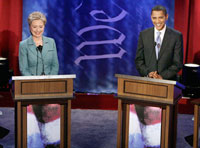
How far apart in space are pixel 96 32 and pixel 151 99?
2.70m

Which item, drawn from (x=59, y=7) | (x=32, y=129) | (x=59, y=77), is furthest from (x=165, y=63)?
(x=59, y=7)

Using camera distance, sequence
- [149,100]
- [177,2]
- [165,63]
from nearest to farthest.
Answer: [149,100]
[165,63]
[177,2]

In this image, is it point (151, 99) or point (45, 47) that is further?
point (45, 47)

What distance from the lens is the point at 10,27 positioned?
658 centimetres

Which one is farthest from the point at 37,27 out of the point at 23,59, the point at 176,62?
the point at 176,62

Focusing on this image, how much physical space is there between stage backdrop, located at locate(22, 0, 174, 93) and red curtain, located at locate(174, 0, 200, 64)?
12cm

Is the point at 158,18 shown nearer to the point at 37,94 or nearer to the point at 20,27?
the point at 37,94

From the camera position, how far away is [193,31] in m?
6.39

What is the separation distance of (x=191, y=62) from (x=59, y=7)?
Result: 2.20 meters

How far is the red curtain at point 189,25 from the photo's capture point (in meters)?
6.35

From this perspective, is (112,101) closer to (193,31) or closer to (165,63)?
(193,31)

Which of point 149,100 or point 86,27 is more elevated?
point 86,27

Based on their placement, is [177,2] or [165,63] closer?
[165,63]

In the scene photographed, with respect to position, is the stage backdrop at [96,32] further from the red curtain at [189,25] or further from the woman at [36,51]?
the woman at [36,51]
